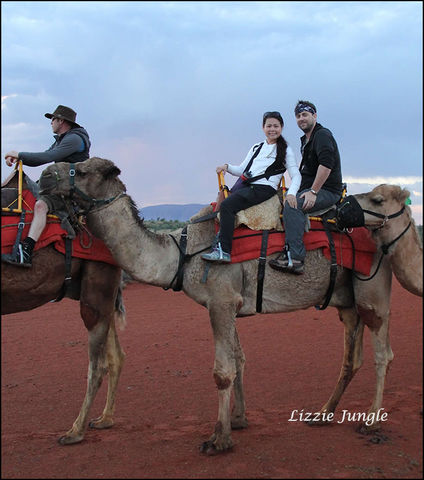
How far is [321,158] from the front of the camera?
211 inches

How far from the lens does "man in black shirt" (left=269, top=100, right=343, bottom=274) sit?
5.07 metres

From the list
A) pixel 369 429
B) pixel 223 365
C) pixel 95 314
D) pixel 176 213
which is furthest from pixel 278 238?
pixel 176 213

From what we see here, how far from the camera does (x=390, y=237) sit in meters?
5.25

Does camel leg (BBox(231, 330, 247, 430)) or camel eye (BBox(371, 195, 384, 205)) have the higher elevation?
camel eye (BBox(371, 195, 384, 205))

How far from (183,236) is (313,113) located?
2.26 meters

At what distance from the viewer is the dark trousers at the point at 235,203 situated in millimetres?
4941

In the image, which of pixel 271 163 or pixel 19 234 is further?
pixel 271 163

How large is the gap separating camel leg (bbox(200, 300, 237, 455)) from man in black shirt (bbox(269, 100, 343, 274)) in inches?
30.1

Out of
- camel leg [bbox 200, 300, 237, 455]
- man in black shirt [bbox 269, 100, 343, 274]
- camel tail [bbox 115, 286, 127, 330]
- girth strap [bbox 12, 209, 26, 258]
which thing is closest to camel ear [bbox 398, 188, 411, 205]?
man in black shirt [bbox 269, 100, 343, 274]

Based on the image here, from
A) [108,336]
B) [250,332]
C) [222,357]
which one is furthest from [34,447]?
[250,332]

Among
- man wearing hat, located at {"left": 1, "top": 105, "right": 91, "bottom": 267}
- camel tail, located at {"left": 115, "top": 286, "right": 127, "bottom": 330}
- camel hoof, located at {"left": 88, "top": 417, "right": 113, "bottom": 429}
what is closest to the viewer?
man wearing hat, located at {"left": 1, "top": 105, "right": 91, "bottom": 267}

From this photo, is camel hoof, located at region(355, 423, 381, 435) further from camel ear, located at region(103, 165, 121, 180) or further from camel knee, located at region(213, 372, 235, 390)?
camel ear, located at region(103, 165, 121, 180)

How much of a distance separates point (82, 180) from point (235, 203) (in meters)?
1.66

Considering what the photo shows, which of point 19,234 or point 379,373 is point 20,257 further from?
point 379,373
